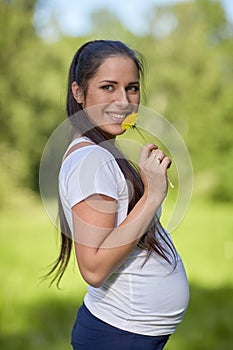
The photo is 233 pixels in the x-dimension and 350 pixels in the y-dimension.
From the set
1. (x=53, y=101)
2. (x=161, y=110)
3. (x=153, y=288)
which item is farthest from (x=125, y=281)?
(x=161, y=110)

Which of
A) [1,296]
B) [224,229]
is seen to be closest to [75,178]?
[1,296]

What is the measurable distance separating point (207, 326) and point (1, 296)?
5.06 feet

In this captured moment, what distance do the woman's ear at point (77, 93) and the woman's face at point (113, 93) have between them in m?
0.02

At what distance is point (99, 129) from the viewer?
122cm

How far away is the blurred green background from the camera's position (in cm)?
578

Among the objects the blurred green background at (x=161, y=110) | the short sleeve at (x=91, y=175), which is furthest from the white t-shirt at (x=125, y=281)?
the blurred green background at (x=161, y=110)

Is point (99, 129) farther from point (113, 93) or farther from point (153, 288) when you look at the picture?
point (153, 288)

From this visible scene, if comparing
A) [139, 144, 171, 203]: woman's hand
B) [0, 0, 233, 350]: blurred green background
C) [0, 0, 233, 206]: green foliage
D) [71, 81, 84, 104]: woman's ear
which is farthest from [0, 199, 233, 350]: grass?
[139, 144, 171, 203]: woman's hand

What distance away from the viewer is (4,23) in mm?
A: 9438

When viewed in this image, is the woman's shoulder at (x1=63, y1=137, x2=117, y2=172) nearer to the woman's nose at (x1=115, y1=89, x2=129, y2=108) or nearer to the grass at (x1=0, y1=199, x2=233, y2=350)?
the woman's nose at (x1=115, y1=89, x2=129, y2=108)

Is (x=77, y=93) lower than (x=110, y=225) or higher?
higher

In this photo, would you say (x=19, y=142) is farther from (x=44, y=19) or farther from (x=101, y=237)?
(x=101, y=237)

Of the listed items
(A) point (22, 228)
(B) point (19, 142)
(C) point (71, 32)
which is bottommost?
(A) point (22, 228)

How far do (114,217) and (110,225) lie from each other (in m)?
0.02
